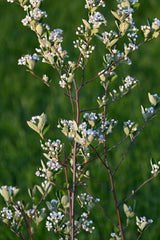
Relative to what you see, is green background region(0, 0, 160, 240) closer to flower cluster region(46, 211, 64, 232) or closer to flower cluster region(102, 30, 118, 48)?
flower cluster region(46, 211, 64, 232)

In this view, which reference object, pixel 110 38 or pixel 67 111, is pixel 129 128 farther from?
pixel 67 111

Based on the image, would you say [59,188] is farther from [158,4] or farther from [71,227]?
[158,4]

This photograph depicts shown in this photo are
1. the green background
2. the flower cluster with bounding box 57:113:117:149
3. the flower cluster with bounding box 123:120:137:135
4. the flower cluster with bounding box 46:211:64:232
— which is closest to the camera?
the flower cluster with bounding box 57:113:117:149

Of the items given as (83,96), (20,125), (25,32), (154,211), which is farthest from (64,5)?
(154,211)

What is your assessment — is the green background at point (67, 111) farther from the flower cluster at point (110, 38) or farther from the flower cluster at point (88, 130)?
the flower cluster at point (110, 38)

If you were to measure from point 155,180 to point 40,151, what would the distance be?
109 cm

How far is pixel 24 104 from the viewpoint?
462 cm

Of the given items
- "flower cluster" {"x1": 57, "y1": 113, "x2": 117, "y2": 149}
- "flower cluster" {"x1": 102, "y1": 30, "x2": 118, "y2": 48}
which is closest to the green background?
"flower cluster" {"x1": 57, "y1": 113, "x2": 117, "y2": 149}

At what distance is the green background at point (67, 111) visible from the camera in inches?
133

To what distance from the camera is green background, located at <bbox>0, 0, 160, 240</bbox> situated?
3.38m

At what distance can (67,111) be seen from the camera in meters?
4.41

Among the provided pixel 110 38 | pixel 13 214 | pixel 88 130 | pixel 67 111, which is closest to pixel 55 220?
pixel 13 214

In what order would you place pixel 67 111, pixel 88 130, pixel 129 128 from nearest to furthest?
1. pixel 88 130
2. pixel 129 128
3. pixel 67 111

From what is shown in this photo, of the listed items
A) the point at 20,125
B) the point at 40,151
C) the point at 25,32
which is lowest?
the point at 40,151
